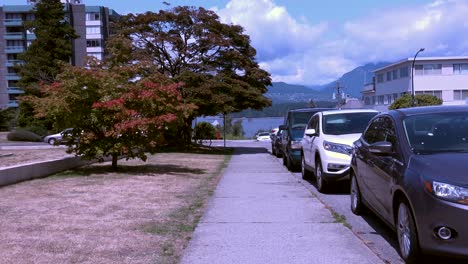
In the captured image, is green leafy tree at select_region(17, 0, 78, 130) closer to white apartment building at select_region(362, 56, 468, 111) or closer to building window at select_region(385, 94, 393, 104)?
white apartment building at select_region(362, 56, 468, 111)

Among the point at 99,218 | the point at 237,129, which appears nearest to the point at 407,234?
the point at 99,218

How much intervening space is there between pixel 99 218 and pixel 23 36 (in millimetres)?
83363

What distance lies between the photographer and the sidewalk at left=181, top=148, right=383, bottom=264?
19.9 feet

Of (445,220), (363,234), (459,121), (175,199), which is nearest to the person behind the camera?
(445,220)

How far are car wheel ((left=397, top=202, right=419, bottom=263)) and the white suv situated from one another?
4.94 meters

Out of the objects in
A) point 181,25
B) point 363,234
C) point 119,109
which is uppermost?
point 181,25

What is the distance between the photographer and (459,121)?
6.59m

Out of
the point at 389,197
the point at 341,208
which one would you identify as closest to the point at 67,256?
the point at 389,197

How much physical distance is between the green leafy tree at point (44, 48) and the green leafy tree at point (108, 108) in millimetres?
40798

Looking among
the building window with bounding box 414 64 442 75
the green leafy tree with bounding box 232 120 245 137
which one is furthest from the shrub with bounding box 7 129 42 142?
the building window with bounding box 414 64 442 75

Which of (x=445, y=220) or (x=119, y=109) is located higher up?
(x=119, y=109)

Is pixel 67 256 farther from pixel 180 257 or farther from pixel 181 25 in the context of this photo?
pixel 181 25

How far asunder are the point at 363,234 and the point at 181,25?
24.2 m

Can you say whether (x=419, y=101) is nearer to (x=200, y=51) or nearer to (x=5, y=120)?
(x=200, y=51)
